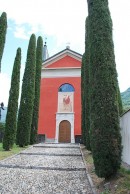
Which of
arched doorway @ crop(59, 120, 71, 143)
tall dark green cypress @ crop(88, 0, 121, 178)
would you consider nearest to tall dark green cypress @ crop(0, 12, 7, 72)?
tall dark green cypress @ crop(88, 0, 121, 178)

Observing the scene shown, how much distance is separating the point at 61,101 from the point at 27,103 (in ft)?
30.8

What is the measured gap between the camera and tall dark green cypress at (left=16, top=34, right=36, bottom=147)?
52.3ft

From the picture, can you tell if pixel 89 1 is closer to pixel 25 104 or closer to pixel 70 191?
pixel 70 191

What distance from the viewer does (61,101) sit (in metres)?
25.8

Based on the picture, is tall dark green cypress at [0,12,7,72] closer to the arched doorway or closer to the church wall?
the church wall

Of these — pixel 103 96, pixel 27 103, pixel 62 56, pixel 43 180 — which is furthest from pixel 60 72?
pixel 43 180

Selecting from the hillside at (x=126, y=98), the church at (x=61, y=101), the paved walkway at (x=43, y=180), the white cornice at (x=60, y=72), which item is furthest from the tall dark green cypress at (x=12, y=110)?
the hillside at (x=126, y=98)

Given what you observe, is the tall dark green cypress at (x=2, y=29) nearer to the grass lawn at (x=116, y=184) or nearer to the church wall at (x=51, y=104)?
the grass lawn at (x=116, y=184)

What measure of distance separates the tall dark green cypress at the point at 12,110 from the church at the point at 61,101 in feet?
33.2

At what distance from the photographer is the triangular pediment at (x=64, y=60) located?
27.2 m

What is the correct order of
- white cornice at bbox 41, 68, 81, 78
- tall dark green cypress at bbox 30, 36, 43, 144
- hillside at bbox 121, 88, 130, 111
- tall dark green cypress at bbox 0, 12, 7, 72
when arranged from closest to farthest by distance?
1. tall dark green cypress at bbox 0, 12, 7, 72
2. tall dark green cypress at bbox 30, 36, 43, 144
3. white cornice at bbox 41, 68, 81, 78
4. hillside at bbox 121, 88, 130, 111

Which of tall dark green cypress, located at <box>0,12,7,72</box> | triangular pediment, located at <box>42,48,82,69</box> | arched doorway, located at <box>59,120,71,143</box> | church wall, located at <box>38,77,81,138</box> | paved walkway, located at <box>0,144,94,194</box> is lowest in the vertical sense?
paved walkway, located at <box>0,144,94,194</box>

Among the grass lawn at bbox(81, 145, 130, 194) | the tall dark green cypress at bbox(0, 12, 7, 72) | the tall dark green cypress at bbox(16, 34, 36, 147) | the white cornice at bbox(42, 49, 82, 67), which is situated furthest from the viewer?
the white cornice at bbox(42, 49, 82, 67)

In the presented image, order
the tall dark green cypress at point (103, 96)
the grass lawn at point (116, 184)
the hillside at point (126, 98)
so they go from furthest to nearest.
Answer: the hillside at point (126, 98)
the tall dark green cypress at point (103, 96)
the grass lawn at point (116, 184)
